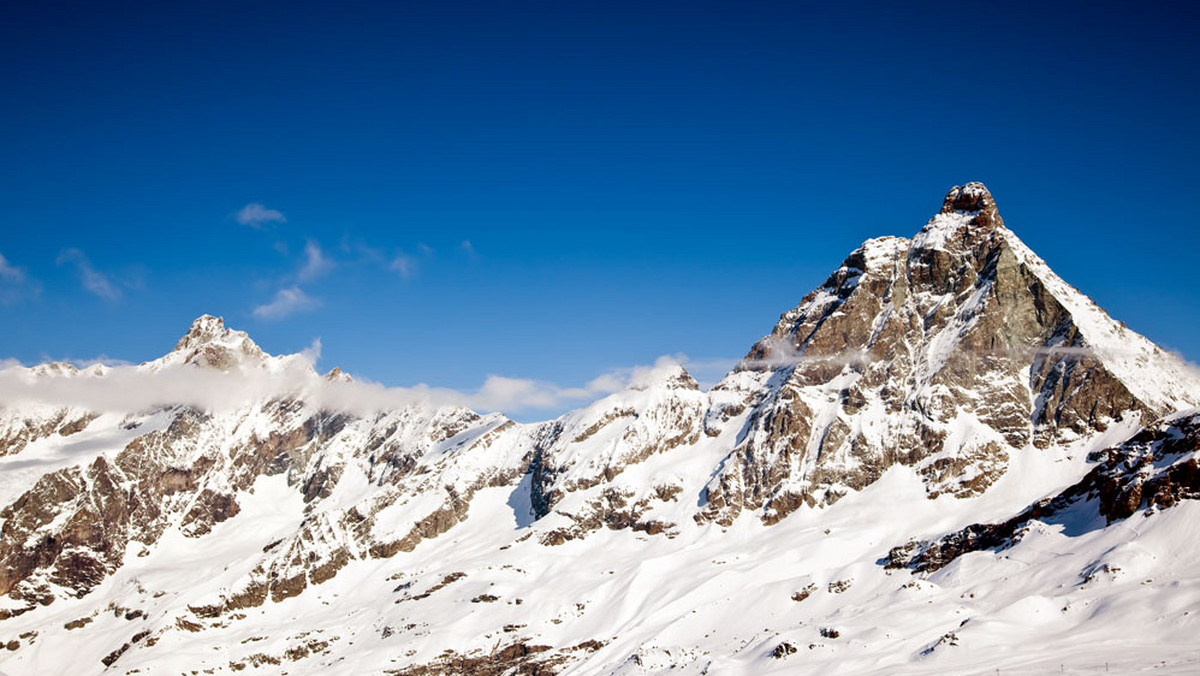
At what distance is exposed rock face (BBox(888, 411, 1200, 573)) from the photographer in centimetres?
15112

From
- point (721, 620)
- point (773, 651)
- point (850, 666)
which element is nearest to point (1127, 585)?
point (850, 666)

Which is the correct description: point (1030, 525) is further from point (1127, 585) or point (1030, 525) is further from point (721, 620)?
point (721, 620)

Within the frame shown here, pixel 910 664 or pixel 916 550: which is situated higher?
pixel 916 550

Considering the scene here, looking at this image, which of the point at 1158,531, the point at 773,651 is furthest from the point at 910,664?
Result: the point at 1158,531

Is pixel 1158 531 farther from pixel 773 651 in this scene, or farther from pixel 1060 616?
pixel 773 651

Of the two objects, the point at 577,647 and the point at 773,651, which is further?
the point at 577,647

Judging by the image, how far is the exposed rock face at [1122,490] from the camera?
5950 inches

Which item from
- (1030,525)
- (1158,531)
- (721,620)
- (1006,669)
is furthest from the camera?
(721,620)

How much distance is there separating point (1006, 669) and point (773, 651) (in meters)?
40.7

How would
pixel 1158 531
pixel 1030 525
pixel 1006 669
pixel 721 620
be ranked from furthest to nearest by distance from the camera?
pixel 721 620, pixel 1030 525, pixel 1158 531, pixel 1006 669

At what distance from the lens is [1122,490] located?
159 m

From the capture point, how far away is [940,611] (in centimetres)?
15012

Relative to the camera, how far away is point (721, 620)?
622 ft

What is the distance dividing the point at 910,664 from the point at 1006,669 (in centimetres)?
1612
